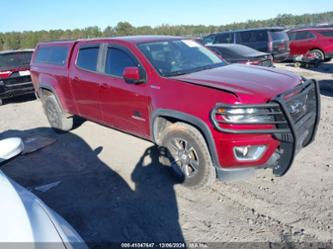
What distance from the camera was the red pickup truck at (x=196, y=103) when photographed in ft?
10.6

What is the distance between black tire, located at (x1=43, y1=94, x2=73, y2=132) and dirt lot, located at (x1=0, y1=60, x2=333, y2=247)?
1004 millimetres

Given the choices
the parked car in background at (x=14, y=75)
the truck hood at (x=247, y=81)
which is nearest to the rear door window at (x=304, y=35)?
the truck hood at (x=247, y=81)

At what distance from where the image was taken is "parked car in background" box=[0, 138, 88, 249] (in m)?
1.63

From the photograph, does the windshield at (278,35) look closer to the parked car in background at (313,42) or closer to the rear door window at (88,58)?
the parked car in background at (313,42)

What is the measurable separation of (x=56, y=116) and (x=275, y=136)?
4.87 metres

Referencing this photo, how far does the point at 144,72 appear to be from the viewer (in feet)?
13.5

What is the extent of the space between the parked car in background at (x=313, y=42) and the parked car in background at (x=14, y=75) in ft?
41.0

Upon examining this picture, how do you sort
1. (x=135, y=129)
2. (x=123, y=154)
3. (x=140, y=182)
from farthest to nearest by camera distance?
(x=123, y=154)
(x=135, y=129)
(x=140, y=182)

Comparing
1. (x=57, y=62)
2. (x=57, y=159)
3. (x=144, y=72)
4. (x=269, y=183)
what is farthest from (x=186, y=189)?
(x=57, y=62)

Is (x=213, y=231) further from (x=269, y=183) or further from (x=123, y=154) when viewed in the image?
(x=123, y=154)

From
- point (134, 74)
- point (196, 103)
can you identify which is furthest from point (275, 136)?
point (134, 74)

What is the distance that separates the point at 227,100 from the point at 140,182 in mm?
1773

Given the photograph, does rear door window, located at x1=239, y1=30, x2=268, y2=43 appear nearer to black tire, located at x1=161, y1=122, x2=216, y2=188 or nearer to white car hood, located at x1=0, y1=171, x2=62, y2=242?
black tire, located at x1=161, y1=122, x2=216, y2=188

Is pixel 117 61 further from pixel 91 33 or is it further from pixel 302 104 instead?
pixel 91 33
